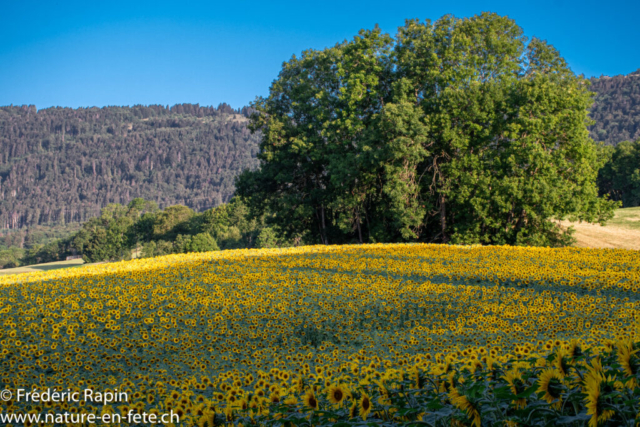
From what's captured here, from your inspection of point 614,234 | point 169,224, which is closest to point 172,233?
point 169,224

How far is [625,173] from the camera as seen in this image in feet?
207

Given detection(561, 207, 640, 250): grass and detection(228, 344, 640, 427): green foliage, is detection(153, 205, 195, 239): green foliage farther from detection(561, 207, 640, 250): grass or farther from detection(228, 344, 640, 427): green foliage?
detection(228, 344, 640, 427): green foliage

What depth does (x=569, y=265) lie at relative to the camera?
13375mm

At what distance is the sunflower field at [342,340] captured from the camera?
3.08 m

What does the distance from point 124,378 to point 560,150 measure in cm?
2262

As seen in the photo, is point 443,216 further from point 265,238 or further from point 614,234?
point 265,238

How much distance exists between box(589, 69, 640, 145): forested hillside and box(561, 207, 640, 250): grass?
87.2 metres

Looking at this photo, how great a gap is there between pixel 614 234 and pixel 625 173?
38.1m

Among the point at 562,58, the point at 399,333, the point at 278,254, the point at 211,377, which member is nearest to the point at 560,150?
the point at 562,58

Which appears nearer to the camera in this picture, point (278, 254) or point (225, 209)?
point (278, 254)

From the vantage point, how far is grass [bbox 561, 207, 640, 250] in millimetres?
28812

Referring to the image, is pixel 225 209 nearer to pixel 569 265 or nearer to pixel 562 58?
pixel 562 58

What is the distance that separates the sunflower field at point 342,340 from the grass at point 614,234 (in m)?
16.0

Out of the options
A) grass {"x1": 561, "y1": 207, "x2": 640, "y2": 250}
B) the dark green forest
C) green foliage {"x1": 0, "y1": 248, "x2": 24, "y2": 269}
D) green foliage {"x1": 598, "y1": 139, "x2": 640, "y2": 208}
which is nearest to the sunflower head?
the dark green forest
